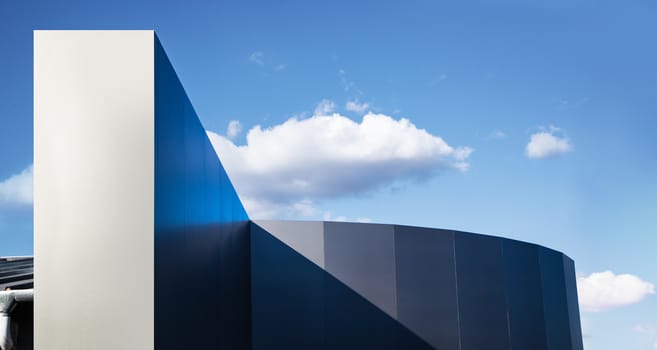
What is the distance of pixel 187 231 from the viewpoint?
243 inches

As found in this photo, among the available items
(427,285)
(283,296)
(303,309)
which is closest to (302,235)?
(283,296)

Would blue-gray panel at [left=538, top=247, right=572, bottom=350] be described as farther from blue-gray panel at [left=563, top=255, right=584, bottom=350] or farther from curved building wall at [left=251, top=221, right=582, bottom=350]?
curved building wall at [left=251, top=221, right=582, bottom=350]

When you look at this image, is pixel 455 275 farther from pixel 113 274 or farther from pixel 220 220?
pixel 113 274

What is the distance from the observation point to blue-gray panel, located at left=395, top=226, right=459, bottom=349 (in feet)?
47.8

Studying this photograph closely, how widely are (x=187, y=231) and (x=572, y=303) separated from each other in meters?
19.1

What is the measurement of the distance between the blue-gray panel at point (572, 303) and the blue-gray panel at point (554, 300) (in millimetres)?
558

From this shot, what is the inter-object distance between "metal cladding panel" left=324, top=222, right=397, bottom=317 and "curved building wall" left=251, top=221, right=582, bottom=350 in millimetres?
24

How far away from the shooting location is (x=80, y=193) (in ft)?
15.2

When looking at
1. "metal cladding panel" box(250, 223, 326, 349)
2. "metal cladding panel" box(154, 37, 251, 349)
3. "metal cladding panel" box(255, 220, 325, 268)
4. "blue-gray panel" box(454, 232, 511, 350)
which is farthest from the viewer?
"blue-gray panel" box(454, 232, 511, 350)

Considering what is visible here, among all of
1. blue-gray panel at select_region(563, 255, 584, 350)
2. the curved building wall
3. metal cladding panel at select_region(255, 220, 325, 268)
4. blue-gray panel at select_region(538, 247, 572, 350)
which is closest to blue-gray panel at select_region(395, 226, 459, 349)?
the curved building wall

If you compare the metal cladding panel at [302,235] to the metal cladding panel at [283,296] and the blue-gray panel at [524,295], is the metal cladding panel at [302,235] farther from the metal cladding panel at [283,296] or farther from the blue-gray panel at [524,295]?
the blue-gray panel at [524,295]

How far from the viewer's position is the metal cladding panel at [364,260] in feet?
45.9

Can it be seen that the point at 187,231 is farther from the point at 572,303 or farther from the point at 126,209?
the point at 572,303

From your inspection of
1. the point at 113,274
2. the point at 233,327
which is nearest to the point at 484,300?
the point at 233,327
